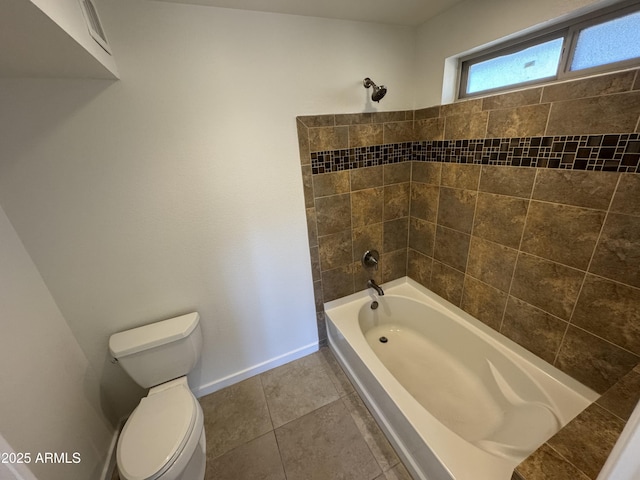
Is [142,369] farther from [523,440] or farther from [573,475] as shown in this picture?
[523,440]

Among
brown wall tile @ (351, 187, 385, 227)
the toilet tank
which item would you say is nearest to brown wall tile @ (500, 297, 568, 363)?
brown wall tile @ (351, 187, 385, 227)

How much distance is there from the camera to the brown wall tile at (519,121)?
1.19 m

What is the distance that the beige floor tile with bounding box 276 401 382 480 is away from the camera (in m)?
1.30

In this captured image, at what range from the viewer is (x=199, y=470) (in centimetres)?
133

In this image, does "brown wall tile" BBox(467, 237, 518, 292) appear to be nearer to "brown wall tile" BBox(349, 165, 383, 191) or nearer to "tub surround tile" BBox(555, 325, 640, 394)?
"tub surround tile" BBox(555, 325, 640, 394)

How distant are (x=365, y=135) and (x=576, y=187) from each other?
1.14 meters

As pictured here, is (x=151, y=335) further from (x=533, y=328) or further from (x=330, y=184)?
(x=533, y=328)

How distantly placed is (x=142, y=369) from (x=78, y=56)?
4.72ft

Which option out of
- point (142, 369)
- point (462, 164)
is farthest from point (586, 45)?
point (142, 369)

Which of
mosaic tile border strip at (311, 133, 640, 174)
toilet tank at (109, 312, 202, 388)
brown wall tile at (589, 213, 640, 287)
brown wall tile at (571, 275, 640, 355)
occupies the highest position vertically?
mosaic tile border strip at (311, 133, 640, 174)

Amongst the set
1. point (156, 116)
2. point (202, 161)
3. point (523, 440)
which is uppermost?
point (156, 116)

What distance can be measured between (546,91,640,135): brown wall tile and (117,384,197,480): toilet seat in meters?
2.19

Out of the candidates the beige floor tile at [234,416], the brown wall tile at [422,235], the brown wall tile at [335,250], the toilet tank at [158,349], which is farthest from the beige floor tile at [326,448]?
the brown wall tile at [422,235]

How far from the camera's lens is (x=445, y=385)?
5.49 ft
